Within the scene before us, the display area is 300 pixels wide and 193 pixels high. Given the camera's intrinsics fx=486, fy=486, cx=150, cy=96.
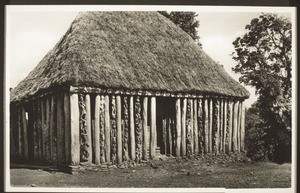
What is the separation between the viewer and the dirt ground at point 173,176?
528 centimetres

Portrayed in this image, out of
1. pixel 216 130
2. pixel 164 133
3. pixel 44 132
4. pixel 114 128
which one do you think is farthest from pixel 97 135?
pixel 216 130

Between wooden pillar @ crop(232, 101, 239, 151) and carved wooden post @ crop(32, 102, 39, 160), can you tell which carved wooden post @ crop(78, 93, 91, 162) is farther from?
wooden pillar @ crop(232, 101, 239, 151)

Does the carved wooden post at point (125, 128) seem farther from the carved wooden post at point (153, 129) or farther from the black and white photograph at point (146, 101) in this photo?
the carved wooden post at point (153, 129)

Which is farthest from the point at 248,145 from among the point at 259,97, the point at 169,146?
the point at 169,146

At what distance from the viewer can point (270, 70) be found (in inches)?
219

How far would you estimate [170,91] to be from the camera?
5711mm

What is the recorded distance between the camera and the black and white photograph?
531cm

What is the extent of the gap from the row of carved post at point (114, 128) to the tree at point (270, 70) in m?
0.30

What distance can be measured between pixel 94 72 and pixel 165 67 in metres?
0.88

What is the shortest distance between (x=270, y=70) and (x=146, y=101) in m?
1.47

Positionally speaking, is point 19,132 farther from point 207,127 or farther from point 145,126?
point 207,127

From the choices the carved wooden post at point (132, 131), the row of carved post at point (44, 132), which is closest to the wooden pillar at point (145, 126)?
the carved wooden post at point (132, 131)

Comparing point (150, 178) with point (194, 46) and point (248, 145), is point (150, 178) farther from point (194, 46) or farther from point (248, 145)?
point (194, 46)

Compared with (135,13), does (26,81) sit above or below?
below
